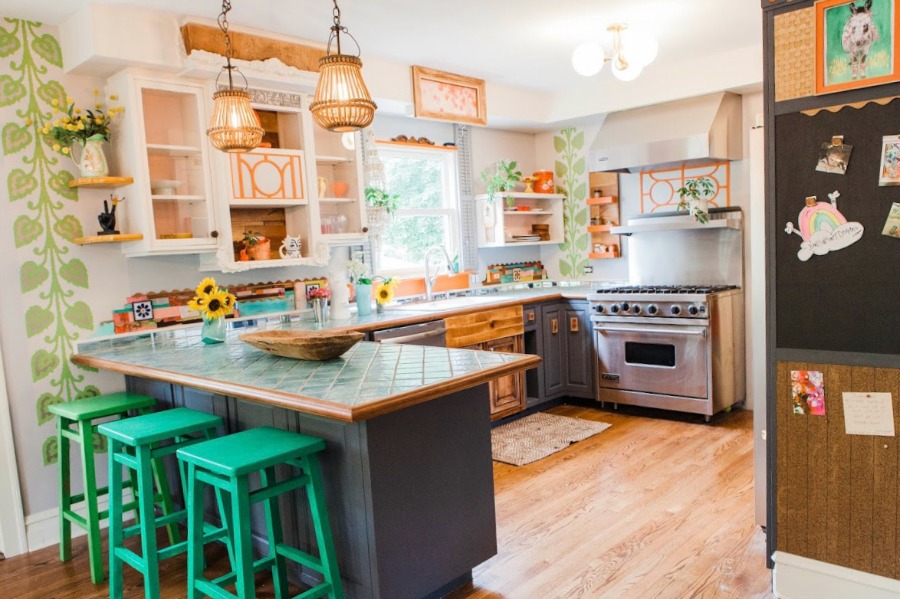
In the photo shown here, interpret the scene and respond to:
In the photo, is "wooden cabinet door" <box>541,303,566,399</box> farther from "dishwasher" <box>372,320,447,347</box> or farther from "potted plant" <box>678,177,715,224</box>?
"potted plant" <box>678,177,715,224</box>

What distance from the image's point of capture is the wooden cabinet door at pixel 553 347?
5070 mm

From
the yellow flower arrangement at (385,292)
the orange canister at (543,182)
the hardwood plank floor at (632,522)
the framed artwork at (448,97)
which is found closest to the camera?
the hardwood plank floor at (632,522)

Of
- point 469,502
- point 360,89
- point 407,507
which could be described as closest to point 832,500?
point 469,502

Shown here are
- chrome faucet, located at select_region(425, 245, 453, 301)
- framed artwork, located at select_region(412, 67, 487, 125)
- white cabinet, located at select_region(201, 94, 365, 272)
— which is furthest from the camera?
chrome faucet, located at select_region(425, 245, 453, 301)

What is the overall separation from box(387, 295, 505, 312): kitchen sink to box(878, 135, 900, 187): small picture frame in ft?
8.90

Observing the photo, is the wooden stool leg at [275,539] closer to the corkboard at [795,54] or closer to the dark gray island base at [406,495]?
the dark gray island base at [406,495]

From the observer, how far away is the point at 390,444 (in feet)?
7.52

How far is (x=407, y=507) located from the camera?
2.34 meters

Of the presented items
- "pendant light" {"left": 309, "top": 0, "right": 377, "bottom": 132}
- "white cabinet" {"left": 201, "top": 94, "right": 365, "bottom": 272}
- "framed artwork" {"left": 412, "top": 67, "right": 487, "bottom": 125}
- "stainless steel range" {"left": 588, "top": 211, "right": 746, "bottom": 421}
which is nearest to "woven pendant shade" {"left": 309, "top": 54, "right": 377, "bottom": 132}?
"pendant light" {"left": 309, "top": 0, "right": 377, "bottom": 132}

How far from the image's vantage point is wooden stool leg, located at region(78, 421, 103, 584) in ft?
9.29

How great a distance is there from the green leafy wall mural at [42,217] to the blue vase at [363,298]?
5.14ft

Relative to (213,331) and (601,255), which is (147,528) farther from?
(601,255)

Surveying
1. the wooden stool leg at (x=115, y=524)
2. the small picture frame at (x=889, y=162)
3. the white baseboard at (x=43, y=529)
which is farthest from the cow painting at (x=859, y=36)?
the white baseboard at (x=43, y=529)

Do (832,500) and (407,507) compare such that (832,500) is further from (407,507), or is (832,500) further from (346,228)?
(346,228)
